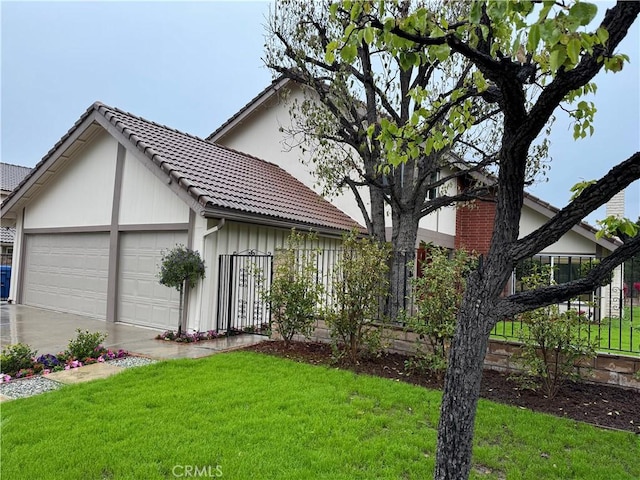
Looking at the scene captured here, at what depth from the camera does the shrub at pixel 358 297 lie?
688 centimetres

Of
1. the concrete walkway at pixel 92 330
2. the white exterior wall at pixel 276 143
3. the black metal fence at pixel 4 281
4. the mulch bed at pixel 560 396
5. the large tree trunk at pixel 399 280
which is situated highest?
the white exterior wall at pixel 276 143

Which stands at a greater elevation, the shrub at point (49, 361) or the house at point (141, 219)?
the house at point (141, 219)

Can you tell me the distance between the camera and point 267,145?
1630cm

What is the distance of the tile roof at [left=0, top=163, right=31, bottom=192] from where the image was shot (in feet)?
87.4

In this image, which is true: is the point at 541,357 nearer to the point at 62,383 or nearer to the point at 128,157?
the point at 62,383

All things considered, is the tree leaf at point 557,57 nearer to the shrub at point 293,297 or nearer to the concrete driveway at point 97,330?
the shrub at point 293,297

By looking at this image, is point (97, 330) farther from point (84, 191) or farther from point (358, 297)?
point (358, 297)

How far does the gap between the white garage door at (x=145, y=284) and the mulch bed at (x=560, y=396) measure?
431 cm

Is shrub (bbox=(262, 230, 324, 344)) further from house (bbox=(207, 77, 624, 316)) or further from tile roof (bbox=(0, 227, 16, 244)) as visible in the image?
tile roof (bbox=(0, 227, 16, 244))

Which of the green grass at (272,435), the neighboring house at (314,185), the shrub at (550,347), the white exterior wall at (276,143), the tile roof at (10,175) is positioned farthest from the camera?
the tile roof at (10,175)

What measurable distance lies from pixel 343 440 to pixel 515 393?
9.57ft

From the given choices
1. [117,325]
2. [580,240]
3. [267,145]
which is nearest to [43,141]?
[267,145]

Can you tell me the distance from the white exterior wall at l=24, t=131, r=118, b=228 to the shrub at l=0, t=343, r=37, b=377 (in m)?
5.67

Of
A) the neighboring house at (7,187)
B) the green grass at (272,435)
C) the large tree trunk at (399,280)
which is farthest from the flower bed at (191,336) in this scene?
the neighboring house at (7,187)
